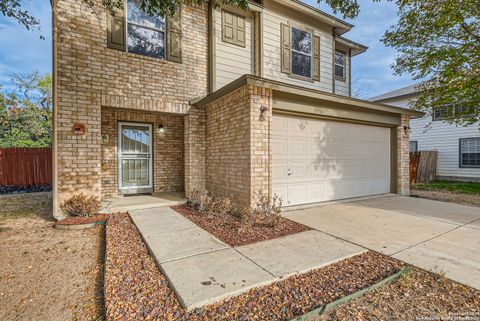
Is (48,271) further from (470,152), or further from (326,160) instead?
(470,152)

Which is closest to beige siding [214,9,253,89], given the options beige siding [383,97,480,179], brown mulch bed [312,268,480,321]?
brown mulch bed [312,268,480,321]

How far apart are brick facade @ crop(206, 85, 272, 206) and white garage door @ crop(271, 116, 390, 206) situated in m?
0.62

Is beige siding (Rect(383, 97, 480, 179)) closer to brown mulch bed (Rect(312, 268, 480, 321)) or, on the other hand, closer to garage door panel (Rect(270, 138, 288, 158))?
garage door panel (Rect(270, 138, 288, 158))

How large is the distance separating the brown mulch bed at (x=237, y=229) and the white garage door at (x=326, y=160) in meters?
1.32

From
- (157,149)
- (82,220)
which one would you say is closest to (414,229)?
(82,220)

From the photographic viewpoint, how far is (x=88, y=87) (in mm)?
5152

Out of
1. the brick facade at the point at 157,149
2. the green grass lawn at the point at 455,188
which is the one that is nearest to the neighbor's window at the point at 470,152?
the green grass lawn at the point at 455,188

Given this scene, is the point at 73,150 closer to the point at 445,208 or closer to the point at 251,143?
the point at 251,143

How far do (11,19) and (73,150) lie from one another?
2.88m

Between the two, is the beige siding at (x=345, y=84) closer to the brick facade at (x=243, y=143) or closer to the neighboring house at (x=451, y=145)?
the neighboring house at (x=451, y=145)

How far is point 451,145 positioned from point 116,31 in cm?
1702

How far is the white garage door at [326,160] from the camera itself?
5.62m

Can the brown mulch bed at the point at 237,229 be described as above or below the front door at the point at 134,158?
below

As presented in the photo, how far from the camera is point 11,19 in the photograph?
475cm
